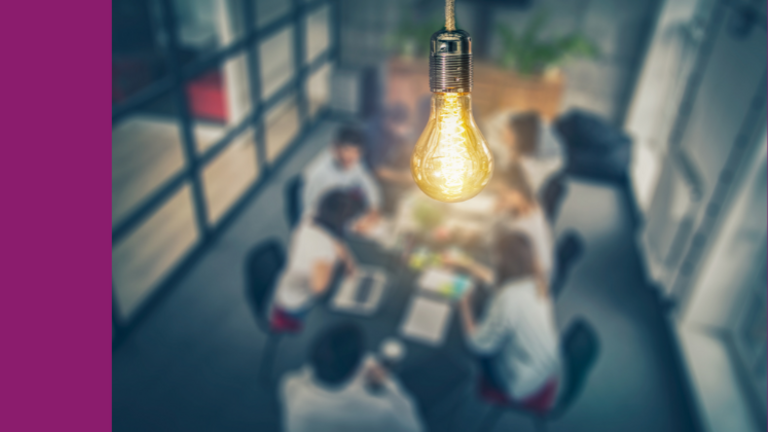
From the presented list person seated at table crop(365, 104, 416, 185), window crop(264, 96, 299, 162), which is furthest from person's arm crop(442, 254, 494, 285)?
window crop(264, 96, 299, 162)

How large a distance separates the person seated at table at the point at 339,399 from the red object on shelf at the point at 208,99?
501 centimetres

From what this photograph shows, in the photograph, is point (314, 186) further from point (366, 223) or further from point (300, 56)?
point (300, 56)

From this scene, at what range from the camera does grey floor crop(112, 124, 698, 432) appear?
10.9ft

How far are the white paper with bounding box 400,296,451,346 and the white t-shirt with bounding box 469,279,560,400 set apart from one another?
0.41 metres

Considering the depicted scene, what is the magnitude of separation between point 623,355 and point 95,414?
3623 mm

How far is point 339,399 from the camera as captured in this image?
2.55 m

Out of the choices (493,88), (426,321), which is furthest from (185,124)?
(493,88)

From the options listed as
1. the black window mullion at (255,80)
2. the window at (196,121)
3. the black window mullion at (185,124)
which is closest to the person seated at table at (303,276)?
the window at (196,121)

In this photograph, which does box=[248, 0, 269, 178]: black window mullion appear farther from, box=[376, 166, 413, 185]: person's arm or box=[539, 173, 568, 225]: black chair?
box=[539, 173, 568, 225]: black chair

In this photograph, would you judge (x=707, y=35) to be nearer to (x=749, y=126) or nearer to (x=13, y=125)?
(x=749, y=126)

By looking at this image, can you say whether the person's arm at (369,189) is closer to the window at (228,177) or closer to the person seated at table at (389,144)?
the person seated at table at (389,144)

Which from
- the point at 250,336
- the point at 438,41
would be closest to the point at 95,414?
the point at 438,41

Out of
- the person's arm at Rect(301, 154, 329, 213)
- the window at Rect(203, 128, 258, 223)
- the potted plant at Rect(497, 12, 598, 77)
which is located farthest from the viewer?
the potted plant at Rect(497, 12, 598, 77)

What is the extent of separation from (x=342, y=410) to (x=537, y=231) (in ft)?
6.64
